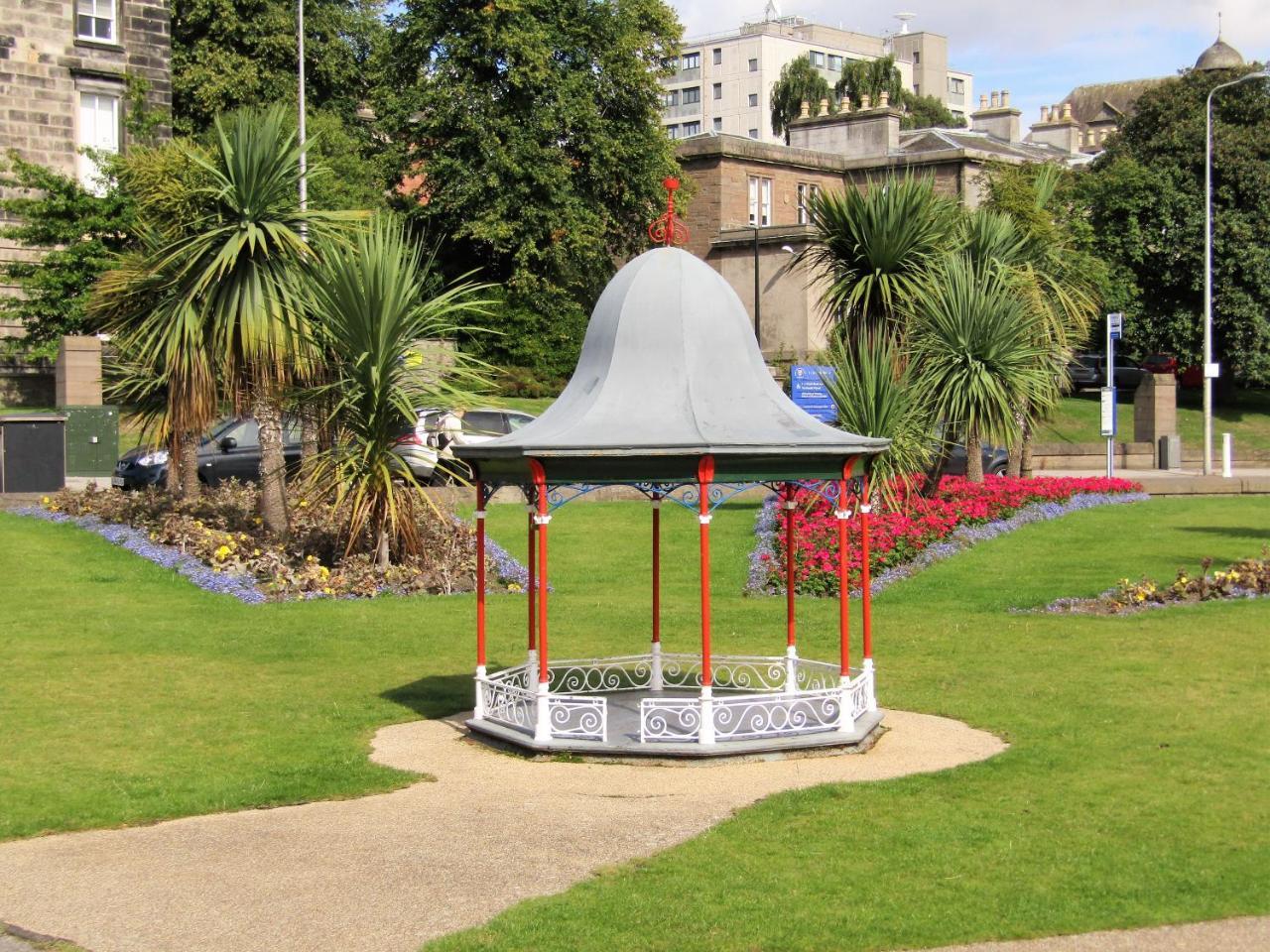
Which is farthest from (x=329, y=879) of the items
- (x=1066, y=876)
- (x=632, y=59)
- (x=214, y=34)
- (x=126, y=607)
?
(x=214, y=34)

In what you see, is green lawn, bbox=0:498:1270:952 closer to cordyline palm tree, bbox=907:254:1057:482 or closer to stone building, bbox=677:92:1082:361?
cordyline palm tree, bbox=907:254:1057:482

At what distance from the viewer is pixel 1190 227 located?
53375 millimetres

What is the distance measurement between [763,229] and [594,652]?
3761 centimetres

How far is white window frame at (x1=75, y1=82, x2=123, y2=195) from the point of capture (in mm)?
42781

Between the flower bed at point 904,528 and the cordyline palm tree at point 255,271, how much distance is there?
23.6 ft

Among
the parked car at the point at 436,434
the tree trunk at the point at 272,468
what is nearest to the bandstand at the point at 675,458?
the parked car at the point at 436,434

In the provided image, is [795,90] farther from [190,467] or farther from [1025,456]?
[190,467]

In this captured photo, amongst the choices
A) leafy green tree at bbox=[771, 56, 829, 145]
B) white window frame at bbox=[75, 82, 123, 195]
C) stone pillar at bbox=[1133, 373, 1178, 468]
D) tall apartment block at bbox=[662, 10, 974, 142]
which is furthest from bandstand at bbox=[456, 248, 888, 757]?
tall apartment block at bbox=[662, 10, 974, 142]

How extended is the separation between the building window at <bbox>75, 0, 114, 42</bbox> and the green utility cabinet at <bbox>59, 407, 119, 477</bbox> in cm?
1739

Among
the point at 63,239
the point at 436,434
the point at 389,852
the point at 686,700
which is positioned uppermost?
the point at 63,239

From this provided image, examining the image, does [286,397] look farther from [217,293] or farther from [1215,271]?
[1215,271]

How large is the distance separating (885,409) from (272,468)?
8999mm

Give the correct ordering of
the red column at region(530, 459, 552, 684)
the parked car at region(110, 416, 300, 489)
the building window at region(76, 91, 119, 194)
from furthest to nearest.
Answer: the building window at region(76, 91, 119, 194), the parked car at region(110, 416, 300, 489), the red column at region(530, 459, 552, 684)

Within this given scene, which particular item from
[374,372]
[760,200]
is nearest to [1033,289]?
[374,372]
